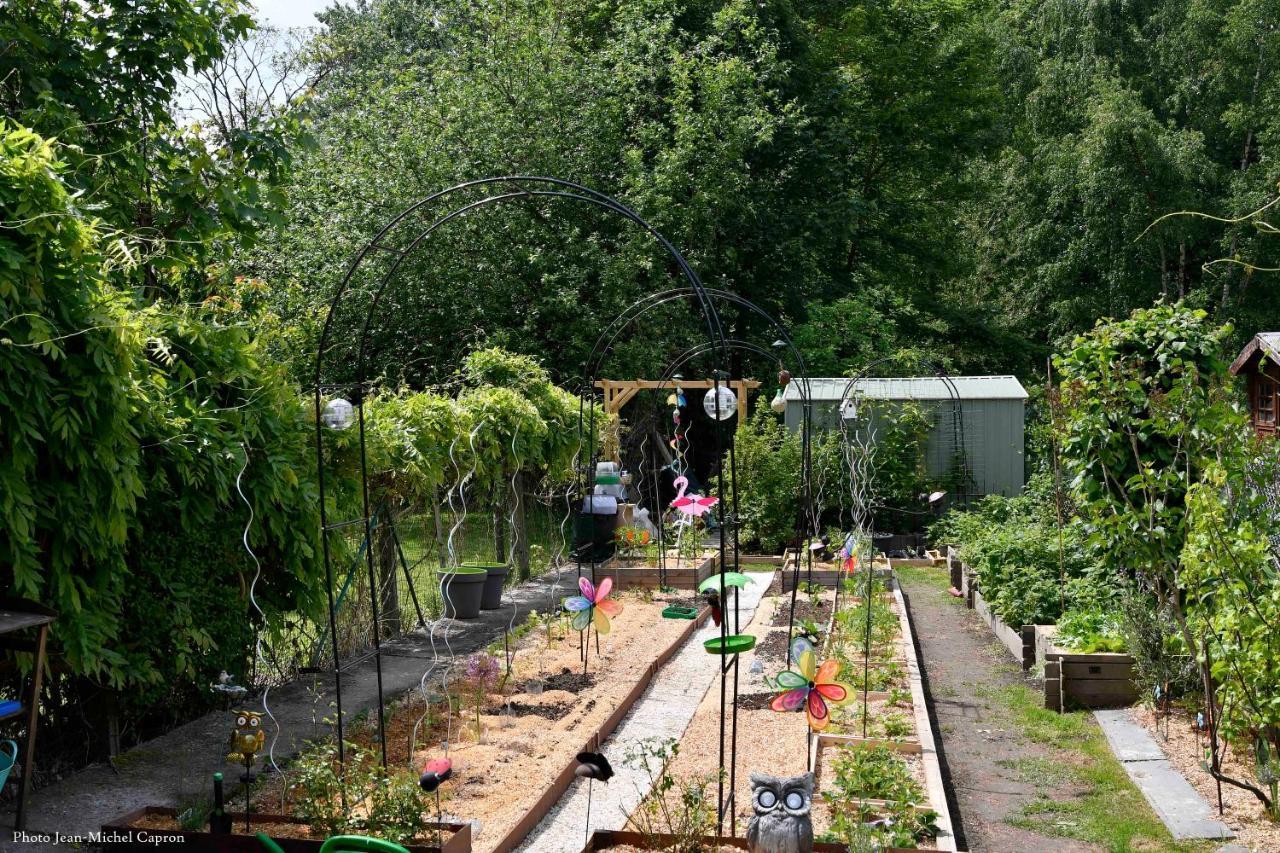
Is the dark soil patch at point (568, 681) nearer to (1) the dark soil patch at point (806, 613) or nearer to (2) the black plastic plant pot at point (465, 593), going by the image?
(2) the black plastic plant pot at point (465, 593)

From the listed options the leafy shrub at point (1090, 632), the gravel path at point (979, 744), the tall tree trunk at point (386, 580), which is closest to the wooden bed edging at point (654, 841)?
the gravel path at point (979, 744)

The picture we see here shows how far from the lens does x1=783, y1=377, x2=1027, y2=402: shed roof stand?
16047mm

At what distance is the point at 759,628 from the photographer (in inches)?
390

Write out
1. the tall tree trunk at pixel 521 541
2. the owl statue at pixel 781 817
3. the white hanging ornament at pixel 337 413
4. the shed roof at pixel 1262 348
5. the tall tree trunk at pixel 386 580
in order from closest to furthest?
the owl statue at pixel 781 817, the white hanging ornament at pixel 337 413, the tall tree trunk at pixel 386 580, the tall tree trunk at pixel 521 541, the shed roof at pixel 1262 348

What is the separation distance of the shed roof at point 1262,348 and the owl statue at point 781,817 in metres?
12.7

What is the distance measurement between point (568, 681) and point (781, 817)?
11.8 ft

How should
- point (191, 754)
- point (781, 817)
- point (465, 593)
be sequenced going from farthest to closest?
point (465, 593) < point (191, 754) < point (781, 817)

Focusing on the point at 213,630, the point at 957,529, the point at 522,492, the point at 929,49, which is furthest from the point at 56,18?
the point at 929,49

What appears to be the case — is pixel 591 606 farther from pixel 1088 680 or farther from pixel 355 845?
pixel 355 845

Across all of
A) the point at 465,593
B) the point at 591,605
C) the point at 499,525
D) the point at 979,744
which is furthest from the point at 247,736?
the point at 499,525

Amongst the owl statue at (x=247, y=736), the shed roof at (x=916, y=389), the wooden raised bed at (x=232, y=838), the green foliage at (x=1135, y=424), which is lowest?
the wooden raised bed at (x=232, y=838)

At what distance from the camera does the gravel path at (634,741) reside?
518 centimetres

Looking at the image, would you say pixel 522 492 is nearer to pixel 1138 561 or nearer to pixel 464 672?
pixel 464 672

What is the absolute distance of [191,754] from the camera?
5.74 metres
